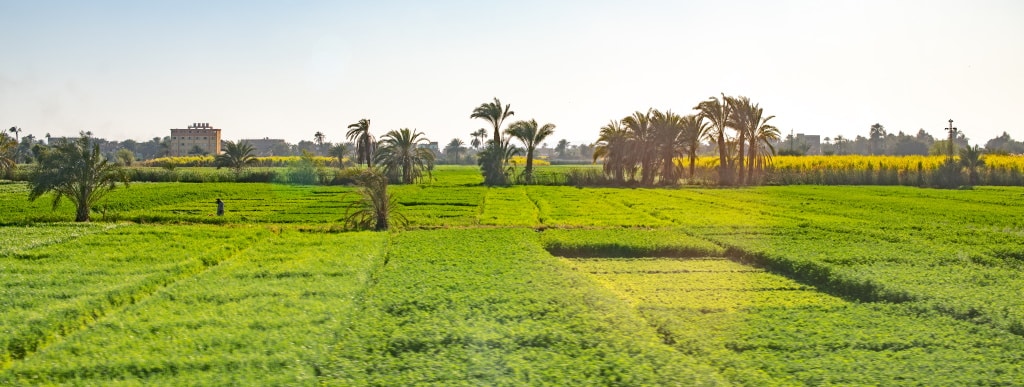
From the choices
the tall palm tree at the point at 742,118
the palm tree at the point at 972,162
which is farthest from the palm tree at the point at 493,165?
the palm tree at the point at 972,162

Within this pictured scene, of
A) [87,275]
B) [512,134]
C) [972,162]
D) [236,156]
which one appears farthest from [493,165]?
[87,275]

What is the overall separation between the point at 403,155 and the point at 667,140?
69.8 ft

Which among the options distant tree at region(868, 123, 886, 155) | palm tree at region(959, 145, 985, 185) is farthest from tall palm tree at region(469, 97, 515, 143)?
distant tree at region(868, 123, 886, 155)

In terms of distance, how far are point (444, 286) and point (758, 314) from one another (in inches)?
193

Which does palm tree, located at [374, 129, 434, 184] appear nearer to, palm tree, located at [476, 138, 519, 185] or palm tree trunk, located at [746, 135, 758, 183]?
palm tree, located at [476, 138, 519, 185]

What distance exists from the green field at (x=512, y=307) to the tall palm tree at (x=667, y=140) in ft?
121

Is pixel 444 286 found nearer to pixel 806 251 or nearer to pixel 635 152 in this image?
pixel 806 251

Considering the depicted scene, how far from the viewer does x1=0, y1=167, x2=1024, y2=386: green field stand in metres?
7.70

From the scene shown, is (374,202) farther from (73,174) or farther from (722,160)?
(722,160)

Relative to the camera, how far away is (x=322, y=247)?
57.4 feet

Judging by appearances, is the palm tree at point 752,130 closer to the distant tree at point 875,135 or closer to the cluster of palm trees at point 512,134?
the cluster of palm trees at point 512,134

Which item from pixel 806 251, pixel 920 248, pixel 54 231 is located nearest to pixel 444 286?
pixel 806 251

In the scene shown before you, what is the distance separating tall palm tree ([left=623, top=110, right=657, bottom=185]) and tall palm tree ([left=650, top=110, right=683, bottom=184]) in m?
0.34

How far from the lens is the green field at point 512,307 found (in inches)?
303
